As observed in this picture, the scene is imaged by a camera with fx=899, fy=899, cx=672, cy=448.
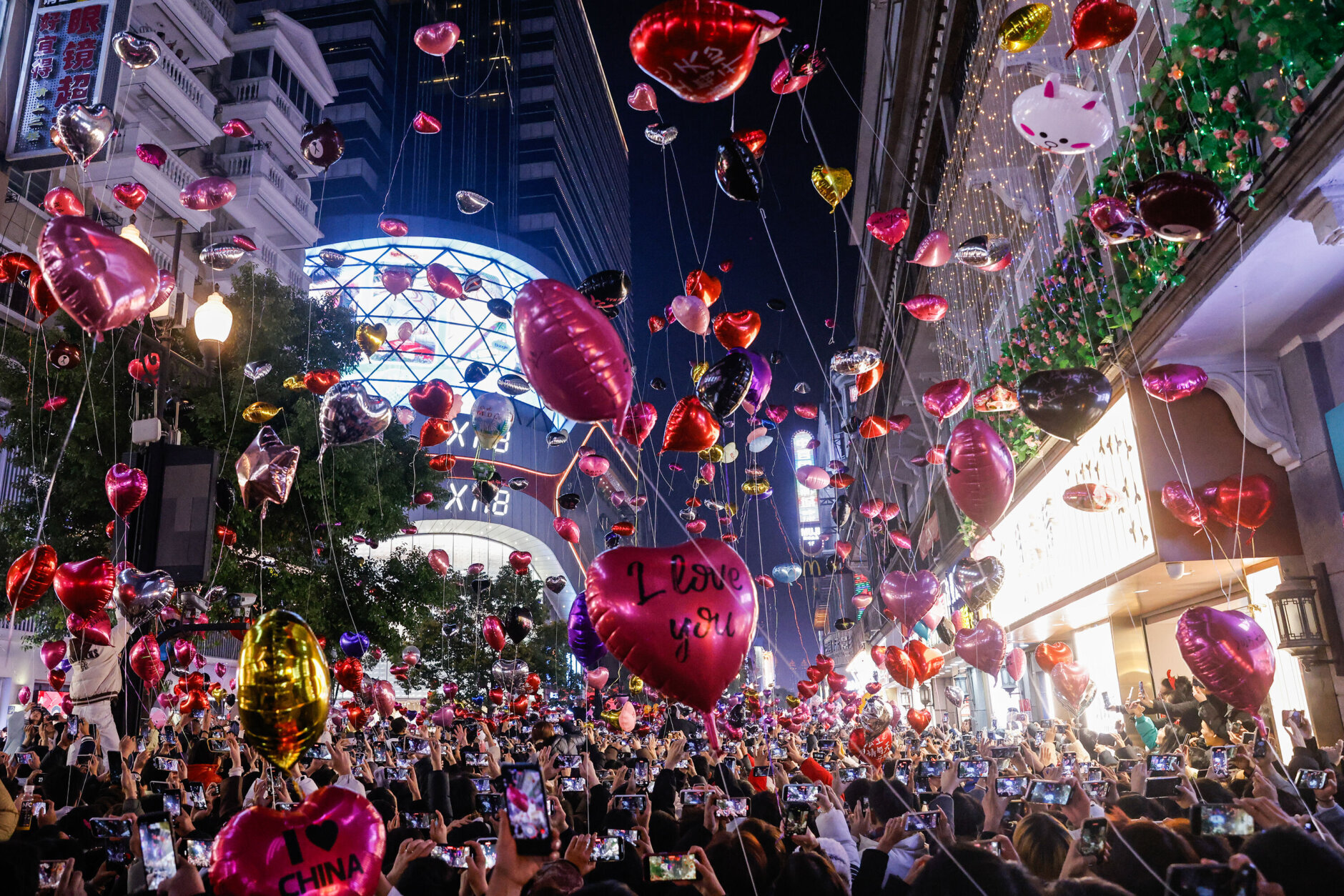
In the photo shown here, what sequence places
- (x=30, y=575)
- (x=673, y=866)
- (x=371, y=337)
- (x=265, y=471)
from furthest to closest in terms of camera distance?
(x=371, y=337)
(x=265, y=471)
(x=30, y=575)
(x=673, y=866)

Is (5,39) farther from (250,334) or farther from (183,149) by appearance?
(183,149)

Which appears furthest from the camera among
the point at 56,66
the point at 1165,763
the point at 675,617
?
the point at 56,66

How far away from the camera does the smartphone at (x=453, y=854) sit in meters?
4.07

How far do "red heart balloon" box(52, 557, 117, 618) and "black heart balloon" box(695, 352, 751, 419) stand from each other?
686 centimetres

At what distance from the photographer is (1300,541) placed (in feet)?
28.5

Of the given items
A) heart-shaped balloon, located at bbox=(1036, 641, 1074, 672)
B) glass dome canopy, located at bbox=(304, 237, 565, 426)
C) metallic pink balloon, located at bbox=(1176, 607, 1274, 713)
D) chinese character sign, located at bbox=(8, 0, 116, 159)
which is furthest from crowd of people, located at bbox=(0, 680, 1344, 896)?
glass dome canopy, located at bbox=(304, 237, 565, 426)

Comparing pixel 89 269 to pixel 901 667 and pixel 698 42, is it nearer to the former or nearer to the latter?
pixel 698 42

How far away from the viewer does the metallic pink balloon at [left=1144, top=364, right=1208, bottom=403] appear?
28.0 feet

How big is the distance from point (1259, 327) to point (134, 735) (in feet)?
47.0

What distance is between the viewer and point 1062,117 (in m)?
7.84

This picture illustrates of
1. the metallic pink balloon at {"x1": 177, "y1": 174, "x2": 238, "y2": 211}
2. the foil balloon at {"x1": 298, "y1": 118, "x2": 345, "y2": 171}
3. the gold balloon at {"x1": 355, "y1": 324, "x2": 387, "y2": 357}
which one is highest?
the foil balloon at {"x1": 298, "y1": 118, "x2": 345, "y2": 171}

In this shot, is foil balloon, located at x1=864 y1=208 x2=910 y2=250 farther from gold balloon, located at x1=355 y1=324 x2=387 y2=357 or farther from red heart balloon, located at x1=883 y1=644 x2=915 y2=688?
gold balloon, located at x1=355 y1=324 x2=387 y2=357

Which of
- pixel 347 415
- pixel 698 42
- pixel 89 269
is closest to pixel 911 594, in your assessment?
pixel 347 415

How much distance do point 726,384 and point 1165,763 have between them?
16.1 feet
